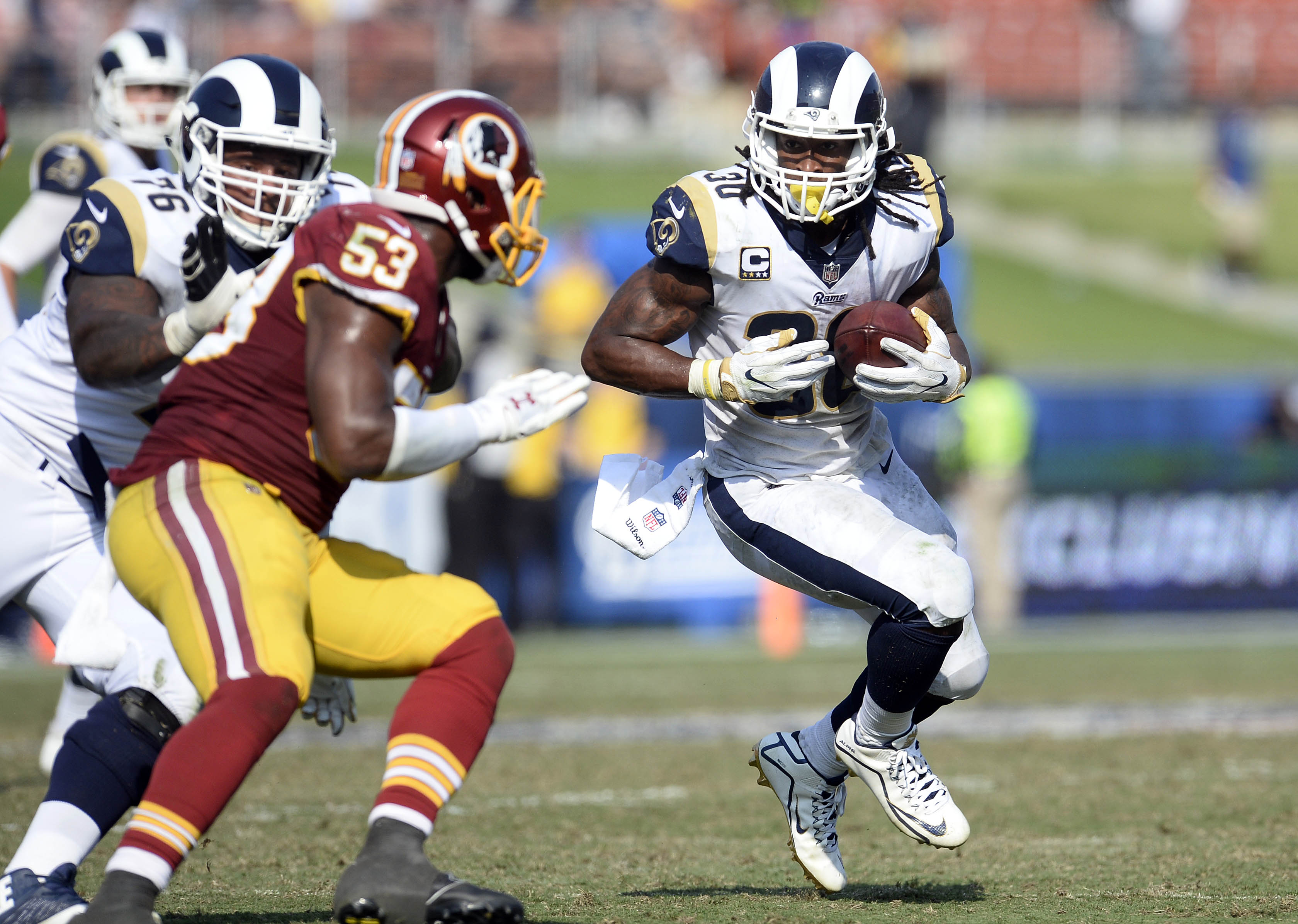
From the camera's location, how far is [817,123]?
4.18m

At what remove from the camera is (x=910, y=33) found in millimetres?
17016

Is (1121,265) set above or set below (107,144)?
below

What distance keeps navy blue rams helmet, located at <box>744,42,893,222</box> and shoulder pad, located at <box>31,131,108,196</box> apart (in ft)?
8.29

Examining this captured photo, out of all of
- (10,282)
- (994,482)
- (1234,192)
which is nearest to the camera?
(10,282)

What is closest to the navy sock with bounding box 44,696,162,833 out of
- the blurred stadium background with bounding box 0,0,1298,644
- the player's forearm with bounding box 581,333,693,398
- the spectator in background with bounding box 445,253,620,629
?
the player's forearm with bounding box 581,333,693,398

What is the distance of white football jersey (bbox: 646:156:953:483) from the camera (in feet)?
13.9

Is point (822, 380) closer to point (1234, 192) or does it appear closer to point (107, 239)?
point (107, 239)

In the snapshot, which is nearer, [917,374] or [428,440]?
[428,440]

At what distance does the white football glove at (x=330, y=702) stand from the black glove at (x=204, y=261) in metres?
0.87

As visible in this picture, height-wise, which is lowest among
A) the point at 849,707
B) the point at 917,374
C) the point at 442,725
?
the point at 849,707

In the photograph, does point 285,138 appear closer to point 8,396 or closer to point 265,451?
point 265,451

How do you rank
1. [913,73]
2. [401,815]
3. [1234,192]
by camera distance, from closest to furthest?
[401,815] → [913,73] → [1234,192]

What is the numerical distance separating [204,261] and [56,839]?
118 cm

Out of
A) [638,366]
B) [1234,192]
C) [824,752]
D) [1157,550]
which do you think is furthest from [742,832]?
[1234,192]
